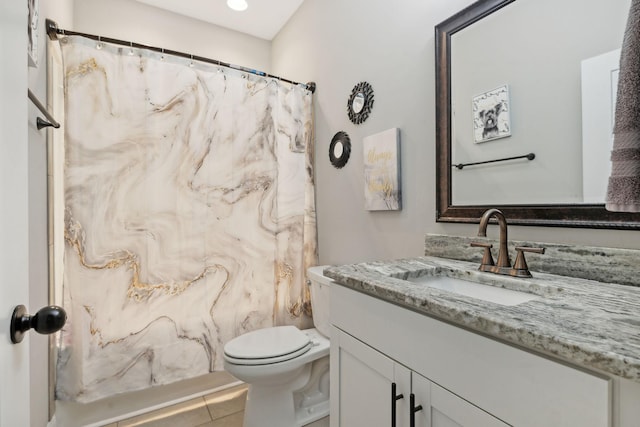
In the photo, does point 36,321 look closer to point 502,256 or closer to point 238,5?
point 502,256

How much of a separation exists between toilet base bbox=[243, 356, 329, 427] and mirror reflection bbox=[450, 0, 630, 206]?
1166mm

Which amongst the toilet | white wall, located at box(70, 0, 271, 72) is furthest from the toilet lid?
white wall, located at box(70, 0, 271, 72)

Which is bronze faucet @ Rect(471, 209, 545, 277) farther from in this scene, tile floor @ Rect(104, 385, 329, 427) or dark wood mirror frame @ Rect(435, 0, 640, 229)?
tile floor @ Rect(104, 385, 329, 427)

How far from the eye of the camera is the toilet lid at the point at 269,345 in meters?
1.41

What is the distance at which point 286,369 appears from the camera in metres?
1.41

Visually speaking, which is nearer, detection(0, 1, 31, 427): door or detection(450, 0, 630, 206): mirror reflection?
detection(0, 1, 31, 427): door

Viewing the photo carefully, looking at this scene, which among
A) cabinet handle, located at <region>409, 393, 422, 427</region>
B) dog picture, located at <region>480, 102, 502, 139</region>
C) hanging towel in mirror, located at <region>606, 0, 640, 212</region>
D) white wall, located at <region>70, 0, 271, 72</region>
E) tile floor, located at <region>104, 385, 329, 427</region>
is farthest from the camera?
white wall, located at <region>70, 0, 271, 72</region>

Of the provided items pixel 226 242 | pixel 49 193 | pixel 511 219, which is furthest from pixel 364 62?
pixel 49 193

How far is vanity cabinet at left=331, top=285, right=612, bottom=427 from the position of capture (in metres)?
0.49

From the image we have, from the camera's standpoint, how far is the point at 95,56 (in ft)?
4.92

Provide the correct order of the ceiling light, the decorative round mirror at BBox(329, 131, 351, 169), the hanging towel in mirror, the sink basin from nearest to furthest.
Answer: the hanging towel in mirror < the sink basin < the decorative round mirror at BBox(329, 131, 351, 169) < the ceiling light

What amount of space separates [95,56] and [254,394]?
1.84m

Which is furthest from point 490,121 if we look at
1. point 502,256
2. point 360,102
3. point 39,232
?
point 39,232

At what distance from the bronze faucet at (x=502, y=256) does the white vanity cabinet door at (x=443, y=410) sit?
451mm
